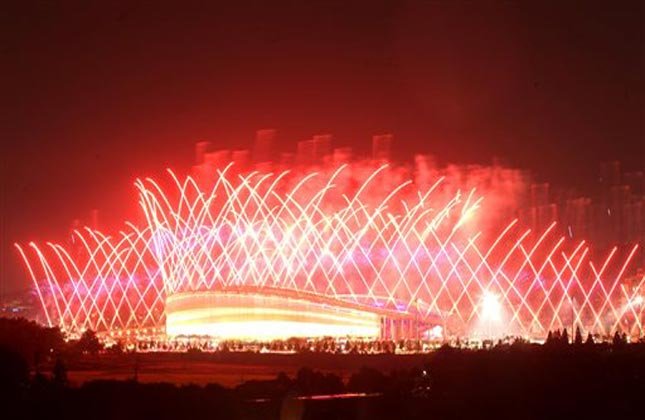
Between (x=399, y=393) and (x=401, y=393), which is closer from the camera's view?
(x=399, y=393)

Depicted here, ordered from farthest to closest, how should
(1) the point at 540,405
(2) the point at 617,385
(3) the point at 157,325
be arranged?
(3) the point at 157,325
(2) the point at 617,385
(1) the point at 540,405

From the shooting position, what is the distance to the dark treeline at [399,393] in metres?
27.0

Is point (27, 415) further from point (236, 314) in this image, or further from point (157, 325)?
point (157, 325)

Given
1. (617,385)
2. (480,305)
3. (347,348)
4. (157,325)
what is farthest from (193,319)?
(617,385)

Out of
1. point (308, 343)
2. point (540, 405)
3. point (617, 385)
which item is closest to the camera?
point (540, 405)

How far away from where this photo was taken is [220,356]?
61938 mm

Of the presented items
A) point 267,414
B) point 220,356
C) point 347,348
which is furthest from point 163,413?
point 347,348

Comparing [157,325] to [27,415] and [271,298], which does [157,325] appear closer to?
[271,298]

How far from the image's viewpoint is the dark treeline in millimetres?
27000

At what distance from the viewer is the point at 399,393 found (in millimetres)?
31219

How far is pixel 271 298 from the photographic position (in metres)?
92.2

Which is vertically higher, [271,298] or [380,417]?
[271,298]

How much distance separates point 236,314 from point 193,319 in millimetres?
5639

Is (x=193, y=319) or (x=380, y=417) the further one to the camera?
(x=193, y=319)
